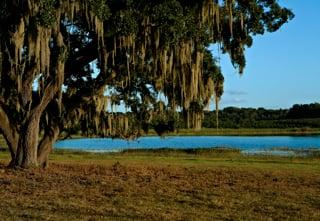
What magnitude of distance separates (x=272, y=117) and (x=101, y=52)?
140 metres

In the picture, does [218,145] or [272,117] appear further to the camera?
[272,117]

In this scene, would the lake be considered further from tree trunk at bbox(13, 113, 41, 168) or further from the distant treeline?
the distant treeline

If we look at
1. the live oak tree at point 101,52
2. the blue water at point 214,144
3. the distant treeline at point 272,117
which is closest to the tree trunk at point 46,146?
the live oak tree at point 101,52

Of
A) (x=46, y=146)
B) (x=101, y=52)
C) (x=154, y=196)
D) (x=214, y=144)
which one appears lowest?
(x=154, y=196)

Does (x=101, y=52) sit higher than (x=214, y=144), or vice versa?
(x=101, y=52)

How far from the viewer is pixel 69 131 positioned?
80.0 feet

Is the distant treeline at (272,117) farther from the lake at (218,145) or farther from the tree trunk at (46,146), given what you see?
the tree trunk at (46,146)

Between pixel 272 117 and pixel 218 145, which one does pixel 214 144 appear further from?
pixel 272 117

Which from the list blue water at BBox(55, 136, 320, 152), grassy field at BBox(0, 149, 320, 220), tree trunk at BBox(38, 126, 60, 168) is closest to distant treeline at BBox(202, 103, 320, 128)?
blue water at BBox(55, 136, 320, 152)

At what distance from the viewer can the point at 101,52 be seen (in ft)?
56.7

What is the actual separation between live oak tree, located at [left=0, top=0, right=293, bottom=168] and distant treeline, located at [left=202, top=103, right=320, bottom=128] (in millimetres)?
103865

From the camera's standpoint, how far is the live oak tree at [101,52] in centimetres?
1528

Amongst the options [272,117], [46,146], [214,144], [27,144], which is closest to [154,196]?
[27,144]

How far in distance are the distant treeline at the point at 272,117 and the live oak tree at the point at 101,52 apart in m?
104
